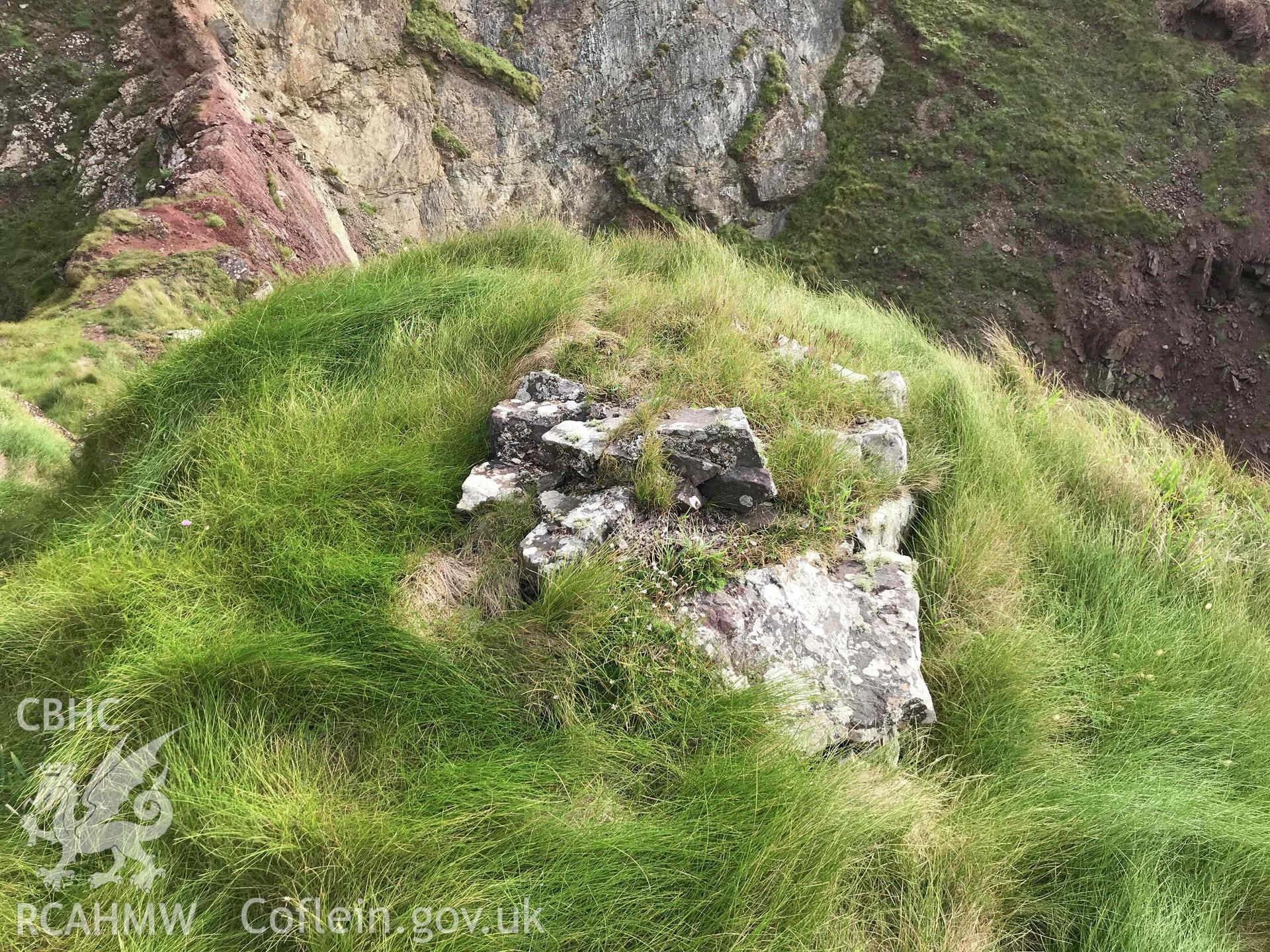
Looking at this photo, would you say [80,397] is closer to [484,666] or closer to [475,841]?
[484,666]

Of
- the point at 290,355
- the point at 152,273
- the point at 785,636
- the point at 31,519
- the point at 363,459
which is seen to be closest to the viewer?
the point at 785,636

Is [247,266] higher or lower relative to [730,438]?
lower

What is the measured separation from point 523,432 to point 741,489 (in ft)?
3.04

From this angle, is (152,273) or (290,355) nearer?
(290,355)

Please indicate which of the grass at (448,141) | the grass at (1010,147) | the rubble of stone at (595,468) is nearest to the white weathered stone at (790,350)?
the rubble of stone at (595,468)

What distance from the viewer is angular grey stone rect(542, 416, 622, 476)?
2.68 m

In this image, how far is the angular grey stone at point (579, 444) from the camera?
2684 millimetres

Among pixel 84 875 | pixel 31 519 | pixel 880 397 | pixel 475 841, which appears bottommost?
pixel 31 519

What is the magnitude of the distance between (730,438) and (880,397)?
125 centimetres

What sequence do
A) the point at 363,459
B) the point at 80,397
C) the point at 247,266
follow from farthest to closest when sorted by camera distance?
1. the point at 247,266
2. the point at 80,397
3. the point at 363,459

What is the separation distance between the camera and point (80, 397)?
6.00m

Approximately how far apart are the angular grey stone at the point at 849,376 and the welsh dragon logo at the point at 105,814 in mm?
3085

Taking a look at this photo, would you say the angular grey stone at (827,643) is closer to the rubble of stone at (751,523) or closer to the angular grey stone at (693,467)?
the rubble of stone at (751,523)

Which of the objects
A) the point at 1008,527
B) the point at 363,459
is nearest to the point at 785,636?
the point at 1008,527
